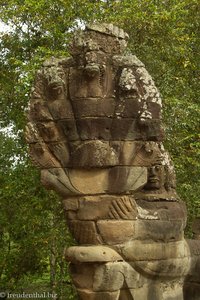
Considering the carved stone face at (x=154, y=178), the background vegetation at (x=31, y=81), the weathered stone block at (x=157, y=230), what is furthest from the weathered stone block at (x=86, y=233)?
the background vegetation at (x=31, y=81)

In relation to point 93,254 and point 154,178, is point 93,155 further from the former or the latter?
point 154,178

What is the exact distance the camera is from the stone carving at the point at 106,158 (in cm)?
647

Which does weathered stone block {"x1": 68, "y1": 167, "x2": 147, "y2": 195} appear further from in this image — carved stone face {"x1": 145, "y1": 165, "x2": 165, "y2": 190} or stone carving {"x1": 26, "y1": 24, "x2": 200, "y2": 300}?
carved stone face {"x1": 145, "y1": 165, "x2": 165, "y2": 190}

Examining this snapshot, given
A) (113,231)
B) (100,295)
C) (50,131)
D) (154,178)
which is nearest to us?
(100,295)

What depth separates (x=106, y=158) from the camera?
21.3 feet

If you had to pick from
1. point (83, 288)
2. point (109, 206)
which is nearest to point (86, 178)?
point (109, 206)

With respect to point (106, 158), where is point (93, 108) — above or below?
above

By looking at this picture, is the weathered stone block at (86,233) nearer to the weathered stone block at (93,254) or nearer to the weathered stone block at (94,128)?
the weathered stone block at (93,254)

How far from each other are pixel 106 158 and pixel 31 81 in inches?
187

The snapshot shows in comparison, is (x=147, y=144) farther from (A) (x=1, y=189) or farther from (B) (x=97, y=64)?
(A) (x=1, y=189)

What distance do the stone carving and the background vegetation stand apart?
406 cm

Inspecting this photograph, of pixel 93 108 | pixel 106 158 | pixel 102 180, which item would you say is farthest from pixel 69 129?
pixel 102 180

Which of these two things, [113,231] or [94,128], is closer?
[113,231]

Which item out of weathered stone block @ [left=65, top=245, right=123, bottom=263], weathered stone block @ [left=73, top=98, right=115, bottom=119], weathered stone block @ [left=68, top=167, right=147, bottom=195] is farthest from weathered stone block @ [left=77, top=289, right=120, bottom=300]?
weathered stone block @ [left=73, top=98, right=115, bottom=119]
